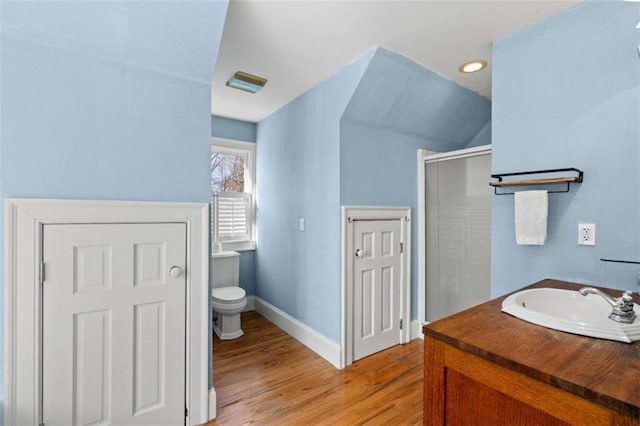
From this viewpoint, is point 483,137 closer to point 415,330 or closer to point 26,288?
point 415,330

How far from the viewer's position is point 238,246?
12.2 feet

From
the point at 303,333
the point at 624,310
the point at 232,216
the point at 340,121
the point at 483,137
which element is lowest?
the point at 303,333

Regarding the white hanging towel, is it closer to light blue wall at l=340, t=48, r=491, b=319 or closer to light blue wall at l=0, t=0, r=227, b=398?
light blue wall at l=340, t=48, r=491, b=319

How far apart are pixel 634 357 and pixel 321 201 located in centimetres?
209

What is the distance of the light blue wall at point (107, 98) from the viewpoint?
52.2 inches

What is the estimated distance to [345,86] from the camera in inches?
93.0

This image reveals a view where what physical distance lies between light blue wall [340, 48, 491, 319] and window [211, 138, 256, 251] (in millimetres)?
1729

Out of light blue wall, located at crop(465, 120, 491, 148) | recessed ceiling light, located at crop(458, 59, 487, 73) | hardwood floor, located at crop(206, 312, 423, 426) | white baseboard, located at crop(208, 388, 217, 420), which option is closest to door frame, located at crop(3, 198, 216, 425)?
white baseboard, located at crop(208, 388, 217, 420)

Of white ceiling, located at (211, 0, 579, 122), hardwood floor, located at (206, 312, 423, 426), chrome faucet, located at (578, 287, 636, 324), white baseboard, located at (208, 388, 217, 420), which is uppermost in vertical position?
white ceiling, located at (211, 0, 579, 122)

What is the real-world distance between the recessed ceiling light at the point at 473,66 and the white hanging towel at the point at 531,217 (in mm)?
1180

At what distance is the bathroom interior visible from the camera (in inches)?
53.9

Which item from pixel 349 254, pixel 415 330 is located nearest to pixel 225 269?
pixel 349 254

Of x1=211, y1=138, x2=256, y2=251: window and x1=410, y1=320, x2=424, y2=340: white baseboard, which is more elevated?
x1=211, y1=138, x2=256, y2=251: window

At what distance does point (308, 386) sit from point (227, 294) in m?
1.26
